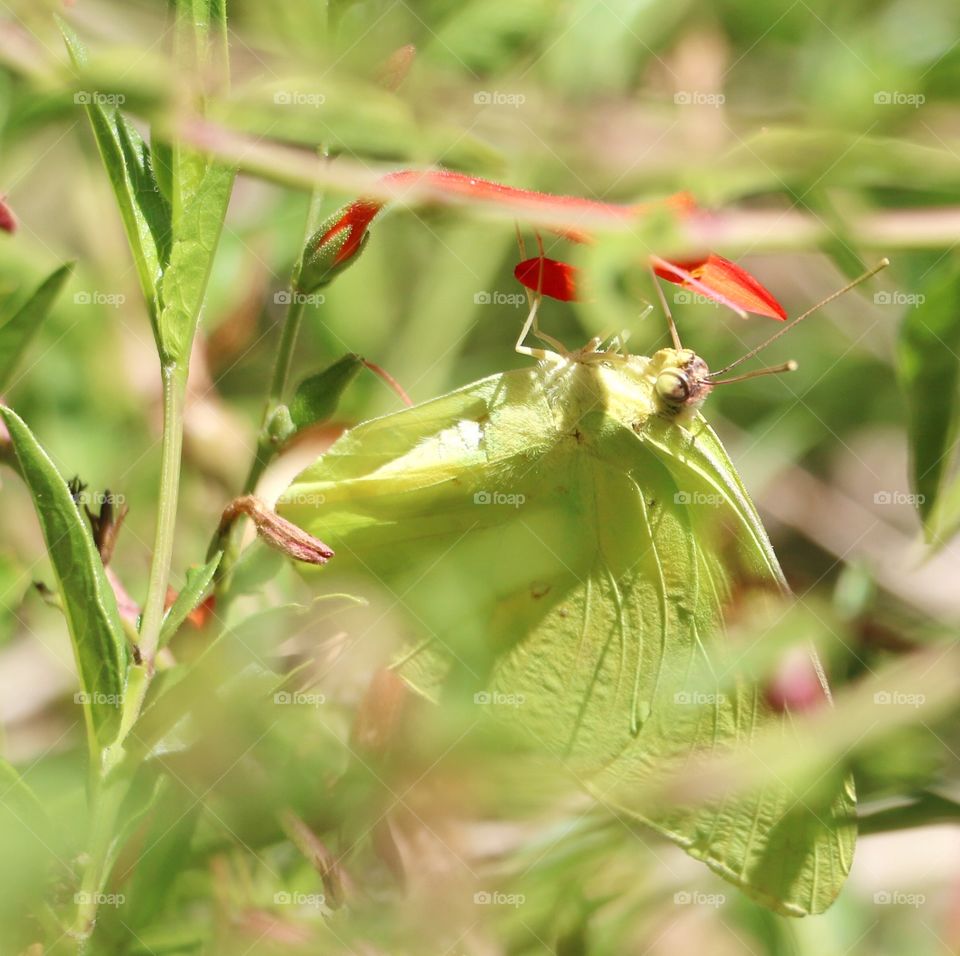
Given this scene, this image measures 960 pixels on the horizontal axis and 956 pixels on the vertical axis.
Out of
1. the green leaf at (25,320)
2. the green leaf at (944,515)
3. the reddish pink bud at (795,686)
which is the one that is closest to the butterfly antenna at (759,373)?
the green leaf at (944,515)

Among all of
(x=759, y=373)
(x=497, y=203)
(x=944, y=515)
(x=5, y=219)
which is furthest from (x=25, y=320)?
(x=944, y=515)

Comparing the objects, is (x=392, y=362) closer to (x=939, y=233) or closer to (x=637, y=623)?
(x=637, y=623)

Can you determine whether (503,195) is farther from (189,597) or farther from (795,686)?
(795,686)

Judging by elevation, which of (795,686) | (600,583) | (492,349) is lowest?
(795,686)

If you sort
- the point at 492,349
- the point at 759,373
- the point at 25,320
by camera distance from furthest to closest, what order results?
the point at 492,349 → the point at 759,373 → the point at 25,320

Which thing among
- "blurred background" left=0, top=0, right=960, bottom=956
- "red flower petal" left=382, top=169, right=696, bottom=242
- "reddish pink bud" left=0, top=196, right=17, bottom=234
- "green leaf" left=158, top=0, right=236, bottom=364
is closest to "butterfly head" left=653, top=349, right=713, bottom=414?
"blurred background" left=0, top=0, right=960, bottom=956

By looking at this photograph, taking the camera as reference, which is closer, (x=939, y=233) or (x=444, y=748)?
(x=444, y=748)

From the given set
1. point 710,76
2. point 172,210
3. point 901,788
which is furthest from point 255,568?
point 710,76
